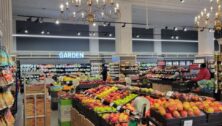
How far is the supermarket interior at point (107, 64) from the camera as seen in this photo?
3697 mm

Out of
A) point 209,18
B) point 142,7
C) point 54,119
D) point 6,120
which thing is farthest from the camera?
point 142,7

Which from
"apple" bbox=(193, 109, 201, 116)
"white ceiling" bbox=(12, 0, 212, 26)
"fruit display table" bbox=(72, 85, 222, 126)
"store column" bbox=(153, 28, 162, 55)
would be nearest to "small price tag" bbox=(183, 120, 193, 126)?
"fruit display table" bbox=(72, 85, 222, 126)

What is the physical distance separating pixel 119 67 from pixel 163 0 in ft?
14.6

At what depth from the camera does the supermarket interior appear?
146 inches

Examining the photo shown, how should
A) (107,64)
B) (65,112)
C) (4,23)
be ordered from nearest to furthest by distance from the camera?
Answer: (65,112) < (4,23) < (107,64)

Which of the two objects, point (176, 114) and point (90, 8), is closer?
point (176, 114)

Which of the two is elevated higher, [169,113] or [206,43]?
[206,43]

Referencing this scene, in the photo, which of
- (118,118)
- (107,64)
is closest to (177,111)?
(118,118)

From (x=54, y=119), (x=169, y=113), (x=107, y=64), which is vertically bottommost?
(x=54, y=119)

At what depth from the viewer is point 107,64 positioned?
17625 mm

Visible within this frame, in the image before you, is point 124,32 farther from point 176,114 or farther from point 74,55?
point 176,114

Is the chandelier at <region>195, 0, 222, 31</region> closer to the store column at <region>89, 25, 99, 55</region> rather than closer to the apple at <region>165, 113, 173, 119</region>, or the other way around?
the apple at <region>165, 113, 173, 119</region>

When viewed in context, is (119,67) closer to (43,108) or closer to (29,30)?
(29,30)

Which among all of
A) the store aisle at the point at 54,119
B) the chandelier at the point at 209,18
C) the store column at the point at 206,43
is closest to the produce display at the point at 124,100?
the store aisle at the point at 54,119
